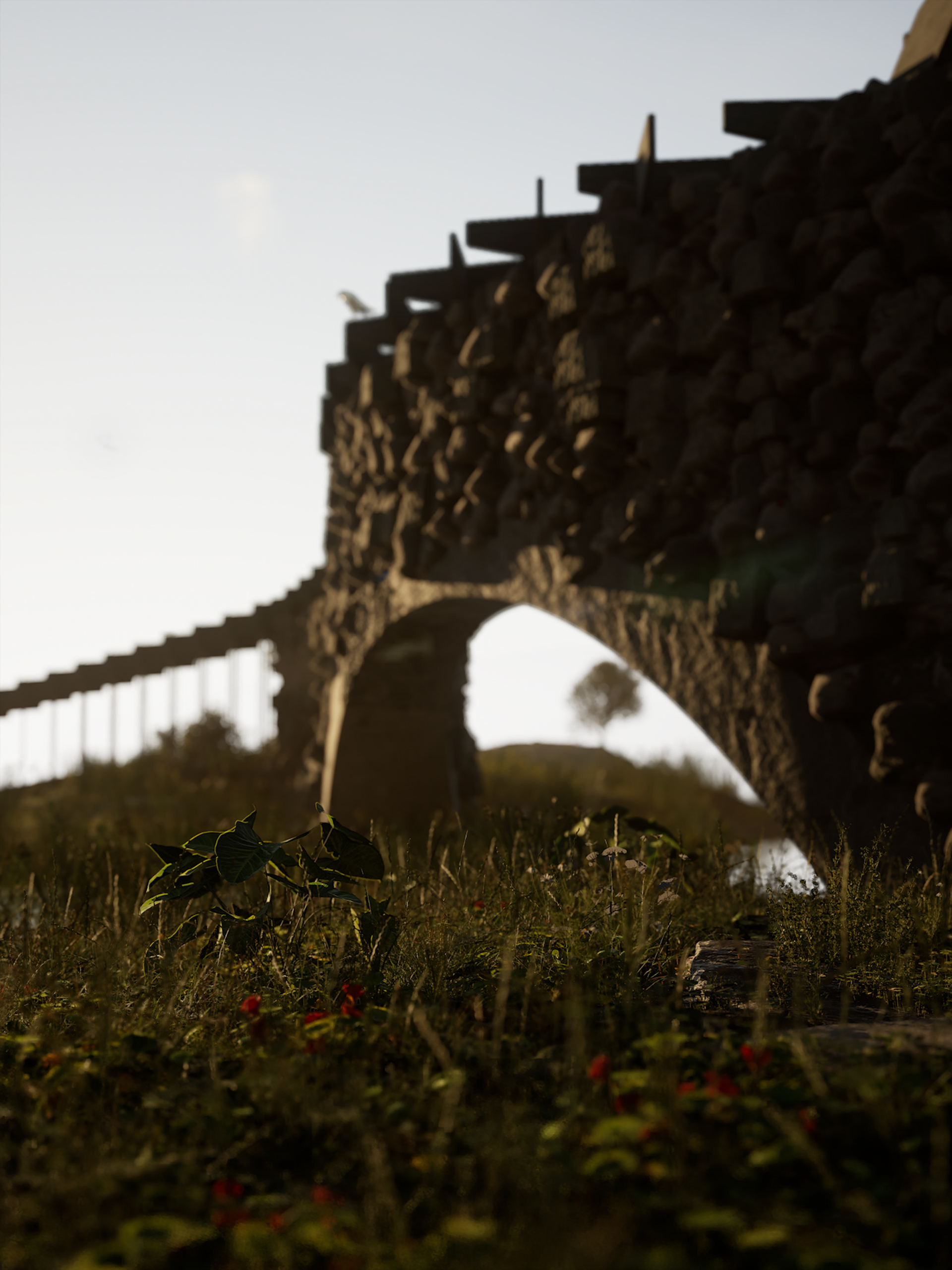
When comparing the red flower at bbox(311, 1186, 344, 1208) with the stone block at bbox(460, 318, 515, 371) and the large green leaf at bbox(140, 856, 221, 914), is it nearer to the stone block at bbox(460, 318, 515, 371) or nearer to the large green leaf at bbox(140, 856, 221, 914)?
the large green leaf at bbox(140, 856, 221, 914)

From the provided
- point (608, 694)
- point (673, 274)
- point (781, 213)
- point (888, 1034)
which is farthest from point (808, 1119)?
point (608, 694)

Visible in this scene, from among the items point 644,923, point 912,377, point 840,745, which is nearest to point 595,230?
point 912,377

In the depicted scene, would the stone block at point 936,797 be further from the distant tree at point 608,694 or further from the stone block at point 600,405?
the distant tree at point 608,694

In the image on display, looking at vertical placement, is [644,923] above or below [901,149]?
below

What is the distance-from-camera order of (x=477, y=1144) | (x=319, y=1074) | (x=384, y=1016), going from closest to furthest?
1. (x=477, y=1144)
2. (x=319, y=1074)
3. (x=384, y=1016)

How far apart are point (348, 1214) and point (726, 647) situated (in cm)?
326

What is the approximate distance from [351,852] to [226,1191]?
1.39m

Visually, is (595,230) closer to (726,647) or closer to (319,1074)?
(726,647)

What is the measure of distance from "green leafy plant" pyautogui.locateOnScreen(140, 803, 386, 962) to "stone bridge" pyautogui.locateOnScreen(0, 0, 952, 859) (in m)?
1.97

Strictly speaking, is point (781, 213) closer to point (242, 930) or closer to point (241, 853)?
point (241, 853)

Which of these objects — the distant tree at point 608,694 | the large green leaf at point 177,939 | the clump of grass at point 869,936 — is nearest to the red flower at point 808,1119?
the clump of grass at point 869,936

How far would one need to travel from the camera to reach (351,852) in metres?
2.93

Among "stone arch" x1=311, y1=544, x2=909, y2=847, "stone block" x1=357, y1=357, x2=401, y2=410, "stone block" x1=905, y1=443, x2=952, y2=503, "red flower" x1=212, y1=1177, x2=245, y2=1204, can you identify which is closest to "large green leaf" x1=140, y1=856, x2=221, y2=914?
"red flower" x1=212, y1=1177, x2=245, y2=1204

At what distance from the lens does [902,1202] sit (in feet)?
4.66
